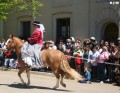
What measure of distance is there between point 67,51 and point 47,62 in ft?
18.2

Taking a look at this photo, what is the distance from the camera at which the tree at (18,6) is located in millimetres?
25391

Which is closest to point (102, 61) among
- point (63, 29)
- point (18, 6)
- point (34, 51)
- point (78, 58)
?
point (78, 58)

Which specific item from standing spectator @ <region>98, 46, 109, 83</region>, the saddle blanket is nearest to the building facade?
standing spectator @ <region>98, 46, 109, 83</region>

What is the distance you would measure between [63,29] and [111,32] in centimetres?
405

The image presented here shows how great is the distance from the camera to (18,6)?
27.2 metres

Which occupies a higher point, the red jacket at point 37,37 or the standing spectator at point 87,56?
the red jacket at point 37,37

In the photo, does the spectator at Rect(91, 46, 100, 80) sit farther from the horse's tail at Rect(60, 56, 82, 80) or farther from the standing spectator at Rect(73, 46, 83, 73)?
the horse's tail at Rect(60, 56, 82, 80)

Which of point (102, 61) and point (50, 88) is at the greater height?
point (102, 61)

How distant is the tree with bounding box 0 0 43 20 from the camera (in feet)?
83.3

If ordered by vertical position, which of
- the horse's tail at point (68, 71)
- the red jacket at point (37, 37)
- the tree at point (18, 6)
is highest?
the tree at point (18, 6)

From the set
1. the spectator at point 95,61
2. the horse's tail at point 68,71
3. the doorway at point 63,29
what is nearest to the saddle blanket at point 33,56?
the horse's tail at point 68,71

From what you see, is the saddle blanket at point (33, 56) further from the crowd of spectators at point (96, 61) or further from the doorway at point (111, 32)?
the doorway at point (111, 32)

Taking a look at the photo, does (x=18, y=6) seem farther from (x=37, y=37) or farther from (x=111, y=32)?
(x=37, y=37)

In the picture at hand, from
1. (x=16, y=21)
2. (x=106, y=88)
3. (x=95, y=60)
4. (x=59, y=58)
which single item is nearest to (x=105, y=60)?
(x=95, y=60)
